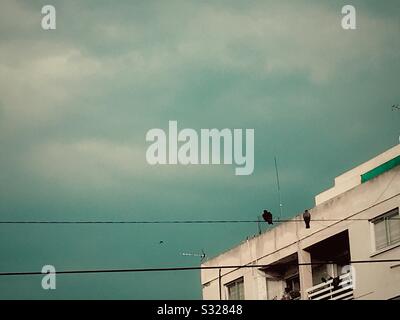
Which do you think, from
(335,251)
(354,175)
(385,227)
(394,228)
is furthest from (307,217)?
(394,228)

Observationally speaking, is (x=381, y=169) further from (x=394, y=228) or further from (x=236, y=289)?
(x=236, y=289)

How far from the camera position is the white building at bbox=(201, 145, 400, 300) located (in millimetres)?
Answer: 33750

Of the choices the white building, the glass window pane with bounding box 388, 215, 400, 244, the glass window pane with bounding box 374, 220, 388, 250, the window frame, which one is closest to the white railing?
the white building

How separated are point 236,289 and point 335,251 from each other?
22.9 feet

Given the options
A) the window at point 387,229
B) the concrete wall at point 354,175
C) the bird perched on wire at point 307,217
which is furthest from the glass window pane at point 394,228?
the bird perched on wire at point 307,217

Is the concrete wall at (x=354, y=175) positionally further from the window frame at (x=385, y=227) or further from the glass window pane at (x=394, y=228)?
the glass window pane at (x=394, y=228)

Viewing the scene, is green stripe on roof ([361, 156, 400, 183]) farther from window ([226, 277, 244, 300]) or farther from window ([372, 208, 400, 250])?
window ([226, 277, 244, 300])

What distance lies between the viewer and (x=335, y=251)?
38.2 metres
